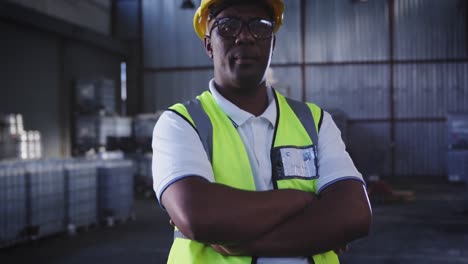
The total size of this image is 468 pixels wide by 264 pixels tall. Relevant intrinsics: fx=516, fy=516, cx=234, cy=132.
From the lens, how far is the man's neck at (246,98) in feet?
6.09

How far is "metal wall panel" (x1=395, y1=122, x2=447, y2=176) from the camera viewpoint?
17047 millimetres

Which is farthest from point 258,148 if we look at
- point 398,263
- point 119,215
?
point 119,215

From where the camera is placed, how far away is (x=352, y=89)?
17.4 metres

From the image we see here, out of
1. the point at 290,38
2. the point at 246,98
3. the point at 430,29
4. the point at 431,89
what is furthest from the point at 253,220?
the point at 430,29

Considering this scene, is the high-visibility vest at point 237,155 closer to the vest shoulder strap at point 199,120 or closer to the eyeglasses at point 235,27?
the vest shoulder strap at point 199,120

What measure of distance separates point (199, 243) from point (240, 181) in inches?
9.5

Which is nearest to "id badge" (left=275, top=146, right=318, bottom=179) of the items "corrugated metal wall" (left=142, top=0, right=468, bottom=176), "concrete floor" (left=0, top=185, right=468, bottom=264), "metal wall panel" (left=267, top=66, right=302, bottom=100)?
"concrete floor" (left=0, top=185, right=468, bottom=264)

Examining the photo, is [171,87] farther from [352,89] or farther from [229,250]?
[229,250]

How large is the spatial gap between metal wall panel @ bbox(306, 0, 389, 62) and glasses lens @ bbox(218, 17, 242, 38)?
1606 cm

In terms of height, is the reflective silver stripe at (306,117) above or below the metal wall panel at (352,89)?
below

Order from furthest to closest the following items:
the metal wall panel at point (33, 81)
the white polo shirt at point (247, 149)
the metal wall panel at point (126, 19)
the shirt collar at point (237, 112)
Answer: the metal wall panel at point (126, 19) < the metal wall panel at point (33, 81) < the shirt collar at point (237, 112) < the white polo shirt at point (247, 149)

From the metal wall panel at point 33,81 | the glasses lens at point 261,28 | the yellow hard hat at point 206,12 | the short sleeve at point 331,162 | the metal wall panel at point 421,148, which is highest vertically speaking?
the metal wall panel at point 33,81

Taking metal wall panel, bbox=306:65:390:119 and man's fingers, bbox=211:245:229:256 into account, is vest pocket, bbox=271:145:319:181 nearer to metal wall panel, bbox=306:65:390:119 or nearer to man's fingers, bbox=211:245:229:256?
man's fingers, bbox=211:245:229:256

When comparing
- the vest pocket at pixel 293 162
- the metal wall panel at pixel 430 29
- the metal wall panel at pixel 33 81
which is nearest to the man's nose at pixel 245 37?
the vest pocket at pixel 293 162
